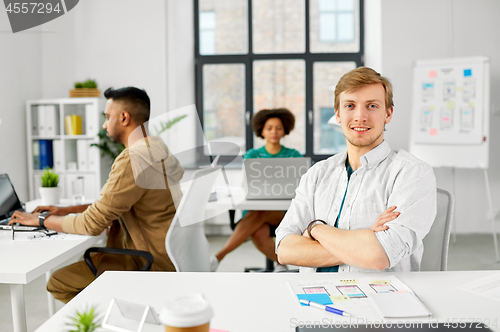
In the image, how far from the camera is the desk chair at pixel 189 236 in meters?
1.69

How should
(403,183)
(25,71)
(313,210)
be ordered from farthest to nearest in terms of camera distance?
(25,71) < (313,210) < (403,183)

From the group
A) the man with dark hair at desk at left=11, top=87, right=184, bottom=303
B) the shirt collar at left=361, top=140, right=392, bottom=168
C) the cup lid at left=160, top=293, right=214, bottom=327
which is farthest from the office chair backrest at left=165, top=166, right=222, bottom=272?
the cup lid at left=160, top=293, right=214, bottom=327

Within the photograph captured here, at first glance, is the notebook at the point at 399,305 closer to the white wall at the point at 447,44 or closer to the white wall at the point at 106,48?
the white wall at the point at 447,44

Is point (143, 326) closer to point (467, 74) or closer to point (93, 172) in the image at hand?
point (93, 172)

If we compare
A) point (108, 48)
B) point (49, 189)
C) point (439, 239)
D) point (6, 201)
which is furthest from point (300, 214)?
point (108, 48)

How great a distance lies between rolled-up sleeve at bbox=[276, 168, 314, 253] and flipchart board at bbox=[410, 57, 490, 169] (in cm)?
300

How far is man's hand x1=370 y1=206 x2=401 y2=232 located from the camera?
1337mm

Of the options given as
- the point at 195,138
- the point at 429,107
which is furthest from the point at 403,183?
the point at 195,138

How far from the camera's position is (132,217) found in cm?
202

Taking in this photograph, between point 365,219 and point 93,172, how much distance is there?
145 inches

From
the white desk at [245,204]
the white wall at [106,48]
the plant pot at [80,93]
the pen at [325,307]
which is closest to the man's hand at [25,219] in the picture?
the white desk at [245,204]

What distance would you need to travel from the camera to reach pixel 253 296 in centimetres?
112

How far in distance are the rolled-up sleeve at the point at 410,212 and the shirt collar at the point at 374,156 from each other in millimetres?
105

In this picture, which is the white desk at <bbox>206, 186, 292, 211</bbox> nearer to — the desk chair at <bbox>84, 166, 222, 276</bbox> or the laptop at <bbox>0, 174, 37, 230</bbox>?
the desk chair at <bbox>84, 166, 222, 276</bbox>
